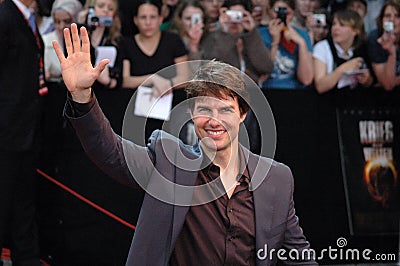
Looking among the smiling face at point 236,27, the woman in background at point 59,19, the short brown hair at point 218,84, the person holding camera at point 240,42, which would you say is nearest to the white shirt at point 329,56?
the person holding camera at point 240,42

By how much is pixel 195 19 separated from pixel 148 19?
0.37 metres

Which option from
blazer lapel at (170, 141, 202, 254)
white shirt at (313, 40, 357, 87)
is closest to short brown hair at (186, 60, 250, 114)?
blazer lapel at (170, 141, 202, 254)

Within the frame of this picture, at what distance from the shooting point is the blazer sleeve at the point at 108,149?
2.96m

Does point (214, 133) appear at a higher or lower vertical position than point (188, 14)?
lower

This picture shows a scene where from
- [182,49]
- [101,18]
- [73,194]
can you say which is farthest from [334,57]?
[73,194]

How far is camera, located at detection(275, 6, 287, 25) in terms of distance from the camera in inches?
227

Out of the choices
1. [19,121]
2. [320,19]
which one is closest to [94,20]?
[19,121]

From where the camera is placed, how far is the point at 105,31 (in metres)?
5.51

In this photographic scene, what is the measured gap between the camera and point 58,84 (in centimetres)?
540

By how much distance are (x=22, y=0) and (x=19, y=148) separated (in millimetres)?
1004

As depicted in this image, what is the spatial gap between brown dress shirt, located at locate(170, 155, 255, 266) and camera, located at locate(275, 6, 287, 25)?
280 cm

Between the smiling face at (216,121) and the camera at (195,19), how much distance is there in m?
2.52

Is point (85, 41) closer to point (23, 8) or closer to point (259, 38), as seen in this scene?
point (23, 8)

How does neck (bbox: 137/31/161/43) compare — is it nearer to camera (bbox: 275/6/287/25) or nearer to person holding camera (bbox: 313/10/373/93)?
camera (bbox: 275/6/287/25)
